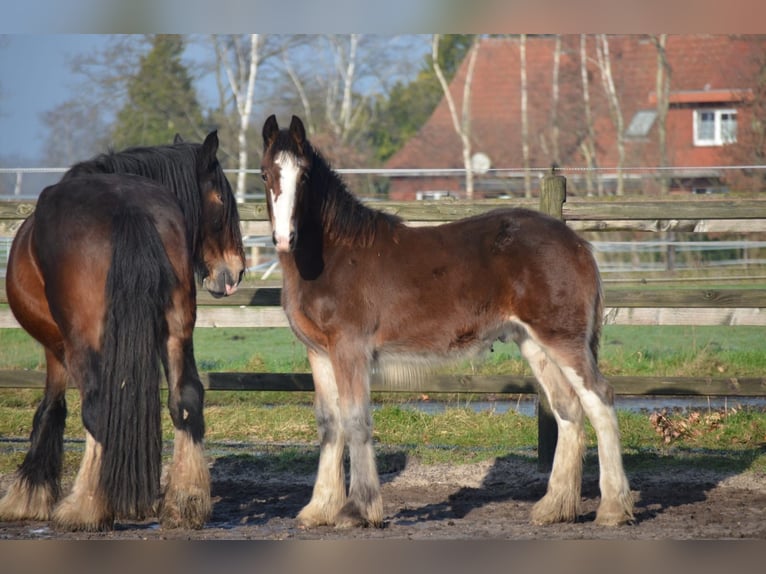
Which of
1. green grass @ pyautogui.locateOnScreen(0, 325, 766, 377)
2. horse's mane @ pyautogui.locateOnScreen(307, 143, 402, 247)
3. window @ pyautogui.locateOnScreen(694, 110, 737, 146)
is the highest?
window @ pyautogui.locateOnScreen(694, 110, 737, 146)

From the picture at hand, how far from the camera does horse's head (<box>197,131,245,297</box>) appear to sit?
215 inches

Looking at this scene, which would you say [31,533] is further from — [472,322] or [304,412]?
[304,412]

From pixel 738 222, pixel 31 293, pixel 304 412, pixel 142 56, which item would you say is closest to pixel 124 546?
pixel 31 293

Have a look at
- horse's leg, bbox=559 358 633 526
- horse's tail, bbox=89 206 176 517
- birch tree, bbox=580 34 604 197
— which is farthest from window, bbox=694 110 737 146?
horse's tail, bbox=89 206 176 517

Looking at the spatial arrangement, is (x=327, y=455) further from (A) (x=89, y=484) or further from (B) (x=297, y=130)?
(B) (x=297, y=130)

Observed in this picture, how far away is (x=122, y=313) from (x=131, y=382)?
35 centimetres

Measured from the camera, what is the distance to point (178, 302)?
15.7 ft

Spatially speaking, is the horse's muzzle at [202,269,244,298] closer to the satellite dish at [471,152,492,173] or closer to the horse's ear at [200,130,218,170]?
the horse's ear at [200,130,218,170]

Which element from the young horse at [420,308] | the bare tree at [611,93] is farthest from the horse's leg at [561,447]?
the bare tree at [611,93]

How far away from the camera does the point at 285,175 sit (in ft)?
15.8

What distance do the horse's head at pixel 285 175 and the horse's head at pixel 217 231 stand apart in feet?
1.81

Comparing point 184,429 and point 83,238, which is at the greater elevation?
point 83,238

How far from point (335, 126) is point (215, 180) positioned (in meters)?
25.3

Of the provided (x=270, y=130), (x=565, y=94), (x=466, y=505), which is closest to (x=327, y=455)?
(x=466, y=505)
